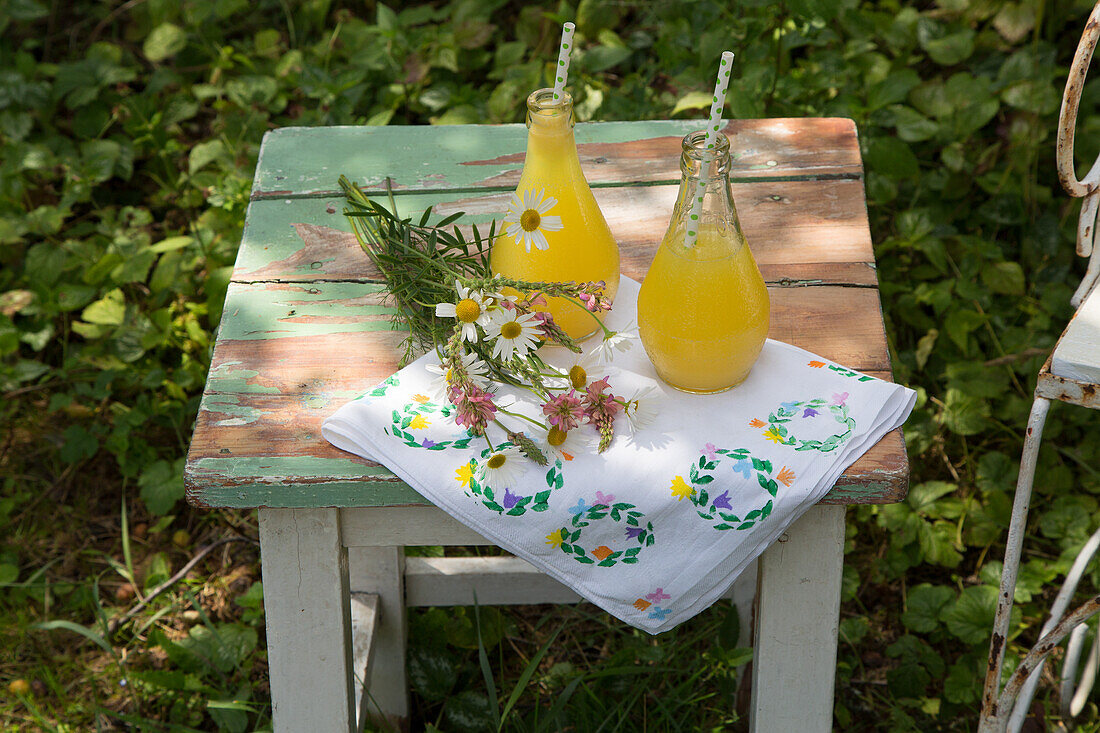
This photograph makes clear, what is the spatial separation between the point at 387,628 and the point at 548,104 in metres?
1.00

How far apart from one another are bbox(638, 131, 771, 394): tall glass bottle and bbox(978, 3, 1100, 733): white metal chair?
312 mm

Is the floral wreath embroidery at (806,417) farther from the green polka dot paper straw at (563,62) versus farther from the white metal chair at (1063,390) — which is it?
the green polka dot paper straw at (563,62)

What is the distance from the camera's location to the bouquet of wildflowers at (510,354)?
1.09 metres

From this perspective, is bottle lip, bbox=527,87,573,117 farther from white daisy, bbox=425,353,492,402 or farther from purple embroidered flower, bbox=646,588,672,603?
purple embroidered flower, bbox=646,588,672,603

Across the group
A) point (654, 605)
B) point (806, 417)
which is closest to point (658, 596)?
point (654, 605)

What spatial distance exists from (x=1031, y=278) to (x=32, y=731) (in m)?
2.18

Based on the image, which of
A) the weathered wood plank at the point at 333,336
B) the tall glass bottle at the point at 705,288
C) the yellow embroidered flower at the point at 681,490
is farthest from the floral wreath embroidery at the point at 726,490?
the weathered wood plank at the point at 333,336

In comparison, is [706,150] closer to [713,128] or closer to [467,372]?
[713,128]

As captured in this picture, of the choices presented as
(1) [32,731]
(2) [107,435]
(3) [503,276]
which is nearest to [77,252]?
(2) [107,435]

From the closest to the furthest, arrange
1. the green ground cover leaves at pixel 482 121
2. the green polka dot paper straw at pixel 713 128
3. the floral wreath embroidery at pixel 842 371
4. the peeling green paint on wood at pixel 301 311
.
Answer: the green polka dot paper straw at pixel 713 128 → the floral wreath embroidery at pixel 842 371 → the peeling green paint on wood at pixel 301 311 → the green ground cover leaves at pixel 482 121

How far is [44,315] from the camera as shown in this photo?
243 centimetres

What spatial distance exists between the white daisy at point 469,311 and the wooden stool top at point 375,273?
170 millimetres

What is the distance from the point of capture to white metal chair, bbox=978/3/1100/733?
1139 millimetres

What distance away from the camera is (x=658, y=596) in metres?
1.13
